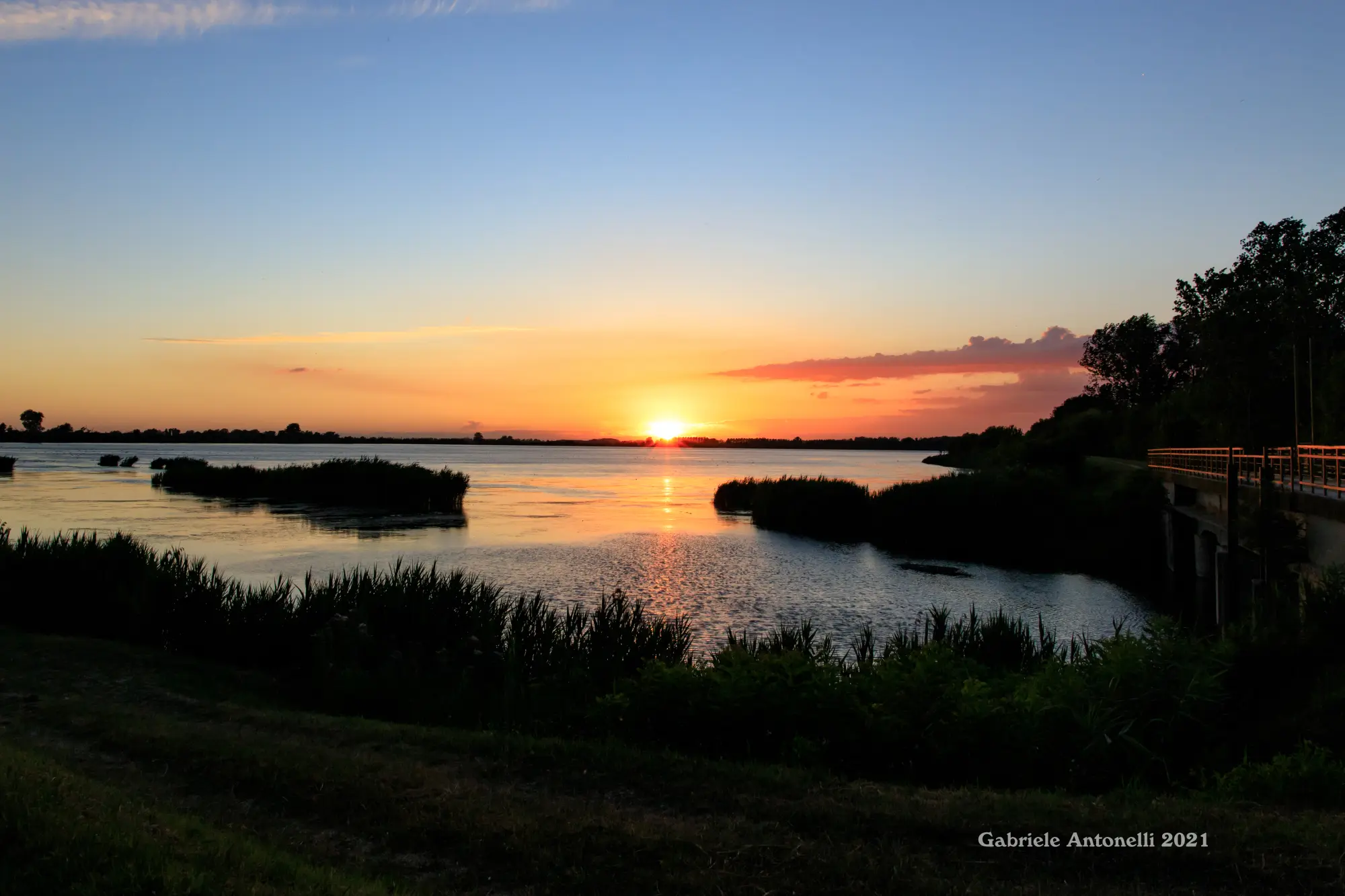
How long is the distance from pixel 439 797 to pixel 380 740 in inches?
94.4

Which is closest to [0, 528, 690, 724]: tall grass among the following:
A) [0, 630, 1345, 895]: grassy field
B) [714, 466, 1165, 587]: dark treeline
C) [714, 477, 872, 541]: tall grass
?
[0, 630, 1345, 895]: grassy field

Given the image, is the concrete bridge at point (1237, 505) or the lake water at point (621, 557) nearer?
the concrete bridge at point (1237, 505)

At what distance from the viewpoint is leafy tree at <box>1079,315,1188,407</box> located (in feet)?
420

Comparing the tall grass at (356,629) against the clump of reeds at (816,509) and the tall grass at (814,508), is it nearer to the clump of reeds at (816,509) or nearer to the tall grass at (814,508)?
the tall grass at (814,508)

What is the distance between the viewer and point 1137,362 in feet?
430

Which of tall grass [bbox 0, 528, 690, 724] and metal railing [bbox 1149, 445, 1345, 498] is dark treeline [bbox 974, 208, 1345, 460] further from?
tall grass [bbox 0, 528, 690, 724]

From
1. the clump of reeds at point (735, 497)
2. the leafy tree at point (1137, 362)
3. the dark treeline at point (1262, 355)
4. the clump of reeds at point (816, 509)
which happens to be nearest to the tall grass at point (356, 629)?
the clump of reeds at point (816, 509)

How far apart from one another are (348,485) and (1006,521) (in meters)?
46.5

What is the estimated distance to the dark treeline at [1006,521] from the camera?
47500 mm

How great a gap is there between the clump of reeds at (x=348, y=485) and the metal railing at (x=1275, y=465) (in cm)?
4609

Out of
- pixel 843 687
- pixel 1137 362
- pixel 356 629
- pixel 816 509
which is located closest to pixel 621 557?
pixel 816 509

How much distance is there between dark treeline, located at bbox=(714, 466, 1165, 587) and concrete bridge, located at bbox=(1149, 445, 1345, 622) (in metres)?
1.98

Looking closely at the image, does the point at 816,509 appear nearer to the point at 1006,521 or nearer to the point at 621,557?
the point at 1006,521

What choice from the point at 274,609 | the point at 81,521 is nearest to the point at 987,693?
the point at 274,609
